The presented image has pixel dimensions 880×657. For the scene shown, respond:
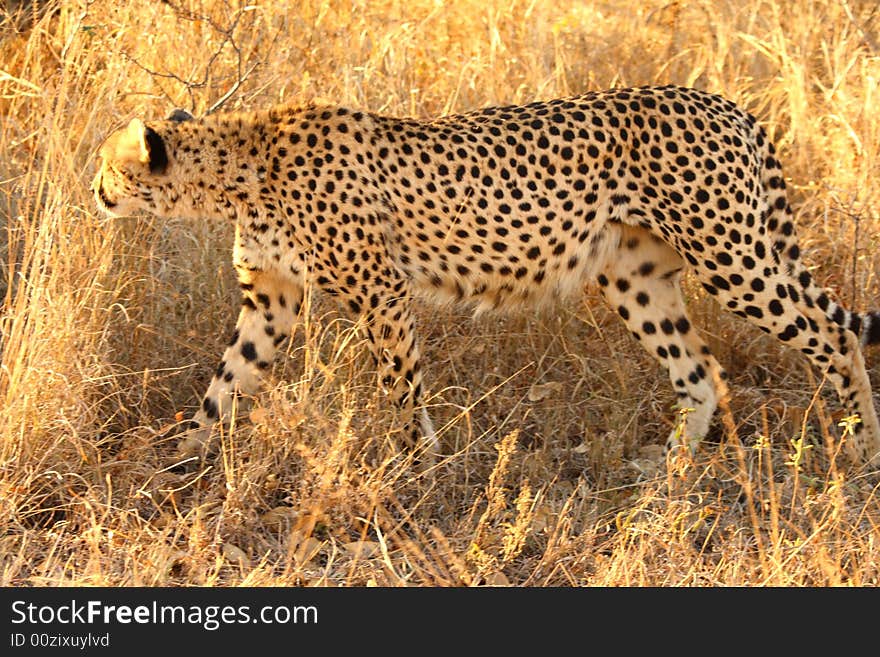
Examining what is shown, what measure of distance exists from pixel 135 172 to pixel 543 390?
1515mm

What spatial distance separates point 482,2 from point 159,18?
170 cm

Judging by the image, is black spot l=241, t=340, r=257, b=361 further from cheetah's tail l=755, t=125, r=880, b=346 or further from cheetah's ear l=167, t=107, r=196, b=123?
cheetah's tail l=755, t=125, r=880, b=346

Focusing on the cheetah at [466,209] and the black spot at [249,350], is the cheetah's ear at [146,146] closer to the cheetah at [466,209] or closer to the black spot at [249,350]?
the cheetah at [466,209]

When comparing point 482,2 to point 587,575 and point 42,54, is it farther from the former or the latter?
point 587,575

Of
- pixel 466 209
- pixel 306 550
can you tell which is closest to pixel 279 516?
pixel 306 550

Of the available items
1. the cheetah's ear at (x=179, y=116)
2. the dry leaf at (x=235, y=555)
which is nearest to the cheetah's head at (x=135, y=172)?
the cheetah's ear at (x=179, y=116)

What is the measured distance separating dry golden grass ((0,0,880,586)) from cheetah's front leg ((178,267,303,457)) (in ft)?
0.27

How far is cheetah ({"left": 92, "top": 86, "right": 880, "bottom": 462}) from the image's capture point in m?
4.37

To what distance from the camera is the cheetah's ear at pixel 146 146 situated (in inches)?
172

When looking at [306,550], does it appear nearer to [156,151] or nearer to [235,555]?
[235,555]

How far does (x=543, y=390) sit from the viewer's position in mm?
4785

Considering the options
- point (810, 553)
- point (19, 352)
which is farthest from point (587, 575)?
point (19, 352)

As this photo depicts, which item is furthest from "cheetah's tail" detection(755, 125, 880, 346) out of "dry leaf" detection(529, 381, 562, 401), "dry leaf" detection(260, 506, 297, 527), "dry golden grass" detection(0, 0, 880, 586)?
"dry leaf" detection(260, 506, 297, 527)

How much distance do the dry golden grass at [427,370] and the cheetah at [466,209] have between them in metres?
0.17
